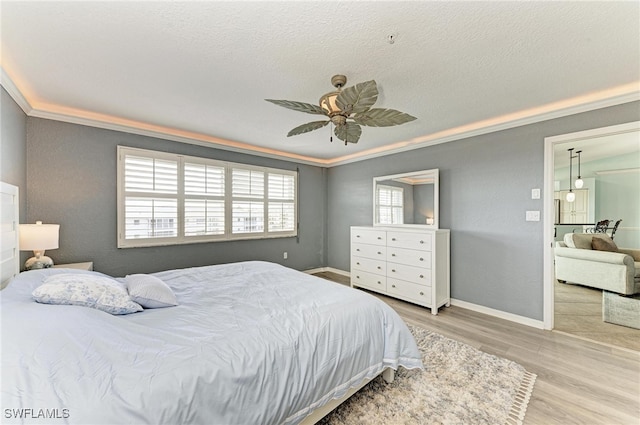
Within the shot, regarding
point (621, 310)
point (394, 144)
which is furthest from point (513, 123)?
point (621, 310)

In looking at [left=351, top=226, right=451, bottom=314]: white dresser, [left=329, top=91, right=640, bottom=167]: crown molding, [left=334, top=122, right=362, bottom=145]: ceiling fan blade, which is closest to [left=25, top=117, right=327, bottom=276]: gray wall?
[left=351, top=226, right=451, bottom=314]: white dresser

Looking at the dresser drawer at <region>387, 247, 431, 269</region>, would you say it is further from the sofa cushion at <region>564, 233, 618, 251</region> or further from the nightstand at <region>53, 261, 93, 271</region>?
the nightstand at <region>53, 261, 93, 271</region>

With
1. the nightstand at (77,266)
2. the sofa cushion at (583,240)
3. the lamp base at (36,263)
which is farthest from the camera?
the sofa cushion at (583,240)

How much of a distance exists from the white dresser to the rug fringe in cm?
132

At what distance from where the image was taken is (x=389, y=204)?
443 centimetres

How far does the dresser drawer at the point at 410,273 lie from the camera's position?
3.41 m

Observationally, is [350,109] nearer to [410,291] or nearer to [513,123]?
[513,123]

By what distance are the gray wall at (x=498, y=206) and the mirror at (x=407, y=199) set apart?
0.48 ft

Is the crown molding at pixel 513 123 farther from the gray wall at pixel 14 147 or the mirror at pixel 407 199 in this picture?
the gray wall at pixel 14 147

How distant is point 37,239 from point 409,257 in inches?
160

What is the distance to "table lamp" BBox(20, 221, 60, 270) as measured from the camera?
2.25 m

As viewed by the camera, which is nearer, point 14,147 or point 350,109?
point 350,109

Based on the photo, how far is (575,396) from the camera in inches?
71.5

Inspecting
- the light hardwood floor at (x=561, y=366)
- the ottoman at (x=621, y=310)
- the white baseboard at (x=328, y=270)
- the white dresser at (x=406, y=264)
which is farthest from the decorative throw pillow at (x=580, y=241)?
the white baseboard at (x=328, y=270)
